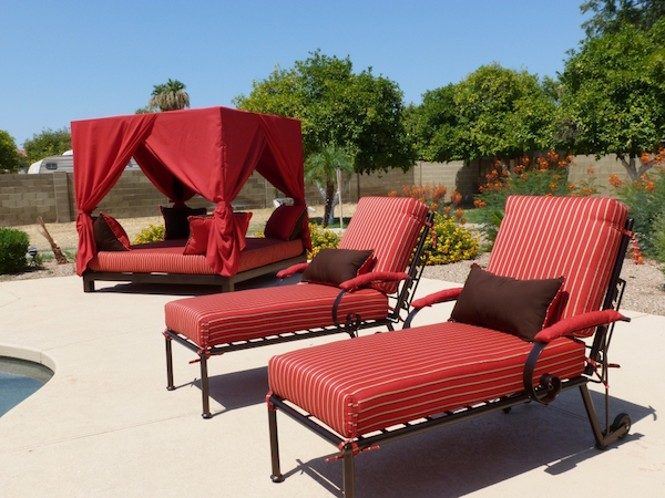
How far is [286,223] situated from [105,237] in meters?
2.51

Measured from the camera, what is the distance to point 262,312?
14.8 ft

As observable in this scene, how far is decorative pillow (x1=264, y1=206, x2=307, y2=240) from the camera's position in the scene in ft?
33.0

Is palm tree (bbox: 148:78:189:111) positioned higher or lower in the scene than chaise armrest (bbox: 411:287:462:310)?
higher

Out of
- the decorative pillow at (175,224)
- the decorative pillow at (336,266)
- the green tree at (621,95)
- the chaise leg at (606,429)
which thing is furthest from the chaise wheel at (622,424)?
the green tree at (621,95)

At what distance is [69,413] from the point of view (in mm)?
4375

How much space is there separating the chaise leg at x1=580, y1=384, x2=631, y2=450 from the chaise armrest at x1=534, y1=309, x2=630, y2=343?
0.35 meters

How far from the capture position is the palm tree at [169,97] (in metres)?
45.1

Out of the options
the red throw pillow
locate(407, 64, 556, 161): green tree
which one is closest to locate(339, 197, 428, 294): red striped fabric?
the red throw pillow

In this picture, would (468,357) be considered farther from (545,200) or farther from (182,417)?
(182,417)

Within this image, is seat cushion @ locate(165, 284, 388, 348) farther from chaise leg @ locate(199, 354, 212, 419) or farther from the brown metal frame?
the brown metal frame

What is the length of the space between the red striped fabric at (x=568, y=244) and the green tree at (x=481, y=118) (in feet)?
Result: 67.6

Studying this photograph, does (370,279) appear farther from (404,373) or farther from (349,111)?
(349,111)

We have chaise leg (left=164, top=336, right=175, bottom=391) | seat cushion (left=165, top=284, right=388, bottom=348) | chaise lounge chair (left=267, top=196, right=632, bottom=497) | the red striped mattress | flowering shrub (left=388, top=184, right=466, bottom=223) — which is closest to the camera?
chaise lounge chair (left=267, top=196, right=632, bottom=497)

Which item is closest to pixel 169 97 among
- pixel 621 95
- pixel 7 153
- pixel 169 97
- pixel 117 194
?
pixel 169 97
